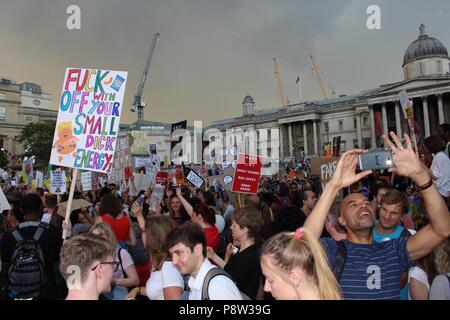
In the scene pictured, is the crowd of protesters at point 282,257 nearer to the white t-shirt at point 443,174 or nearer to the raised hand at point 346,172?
the raised hand at point 346,172

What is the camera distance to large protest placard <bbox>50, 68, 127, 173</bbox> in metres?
4.86

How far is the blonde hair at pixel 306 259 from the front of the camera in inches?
78.4

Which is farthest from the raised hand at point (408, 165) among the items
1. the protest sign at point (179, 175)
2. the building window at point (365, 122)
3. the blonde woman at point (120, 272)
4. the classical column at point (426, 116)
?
the building window at point (365, 122)

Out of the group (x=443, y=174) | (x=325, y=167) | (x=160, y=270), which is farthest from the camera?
(x=325, y=167)

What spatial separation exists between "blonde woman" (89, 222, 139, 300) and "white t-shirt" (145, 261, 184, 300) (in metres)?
0.61

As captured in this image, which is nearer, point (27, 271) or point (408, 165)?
point (408, 165)

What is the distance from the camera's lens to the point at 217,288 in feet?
8.29

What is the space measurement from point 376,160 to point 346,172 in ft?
0.80

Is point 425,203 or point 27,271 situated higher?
point 425,203

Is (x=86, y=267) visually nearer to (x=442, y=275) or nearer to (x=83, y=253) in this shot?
(x=83, y=253)

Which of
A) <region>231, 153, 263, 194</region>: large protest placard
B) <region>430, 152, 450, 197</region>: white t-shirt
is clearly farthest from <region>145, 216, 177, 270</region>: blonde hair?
<region>430, 152, 450, 197</region>: white t-shirt

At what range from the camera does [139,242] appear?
559 centimetres

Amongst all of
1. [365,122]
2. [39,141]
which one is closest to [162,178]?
[39,141]

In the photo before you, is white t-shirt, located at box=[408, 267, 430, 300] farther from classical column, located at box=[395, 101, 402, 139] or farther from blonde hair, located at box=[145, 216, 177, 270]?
classical column, located at box=[395, 101, 402, 139]
